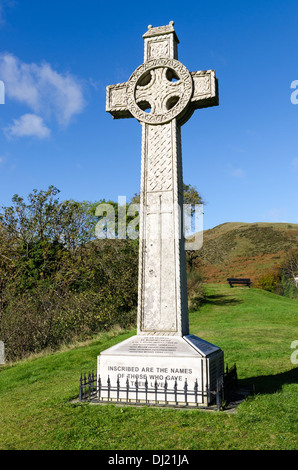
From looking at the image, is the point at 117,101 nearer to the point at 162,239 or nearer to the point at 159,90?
the point at 159,90

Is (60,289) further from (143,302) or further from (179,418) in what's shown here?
(179,418)

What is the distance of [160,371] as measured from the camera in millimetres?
6312

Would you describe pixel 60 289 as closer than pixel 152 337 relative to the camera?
No

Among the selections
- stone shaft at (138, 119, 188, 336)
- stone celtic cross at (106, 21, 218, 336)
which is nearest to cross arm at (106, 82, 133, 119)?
stone celtic cross at (106, 21, 218, 336)

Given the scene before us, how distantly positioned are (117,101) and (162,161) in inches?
76.1

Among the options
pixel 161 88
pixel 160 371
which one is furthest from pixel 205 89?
pixel 160 371

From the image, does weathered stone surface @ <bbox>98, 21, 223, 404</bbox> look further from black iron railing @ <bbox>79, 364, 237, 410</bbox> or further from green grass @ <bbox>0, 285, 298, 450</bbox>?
green grass @ <bbox>0, 285, 298, 450</bbox>

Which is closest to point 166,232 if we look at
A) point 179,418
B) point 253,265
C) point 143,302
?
point 143,302

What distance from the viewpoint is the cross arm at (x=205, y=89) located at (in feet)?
25.2

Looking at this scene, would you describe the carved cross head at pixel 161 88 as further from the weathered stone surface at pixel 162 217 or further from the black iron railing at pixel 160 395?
the black iron railing at pixel 160 395

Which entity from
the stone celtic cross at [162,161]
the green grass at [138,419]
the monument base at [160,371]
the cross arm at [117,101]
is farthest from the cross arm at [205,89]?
the green grass at [138,419]

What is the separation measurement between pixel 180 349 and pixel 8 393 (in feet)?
15.7

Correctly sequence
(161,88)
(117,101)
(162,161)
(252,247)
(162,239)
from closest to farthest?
(162,239) < (162,161) < (161,88) < (117,101) < (252,247)

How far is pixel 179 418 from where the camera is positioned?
5457 mm
